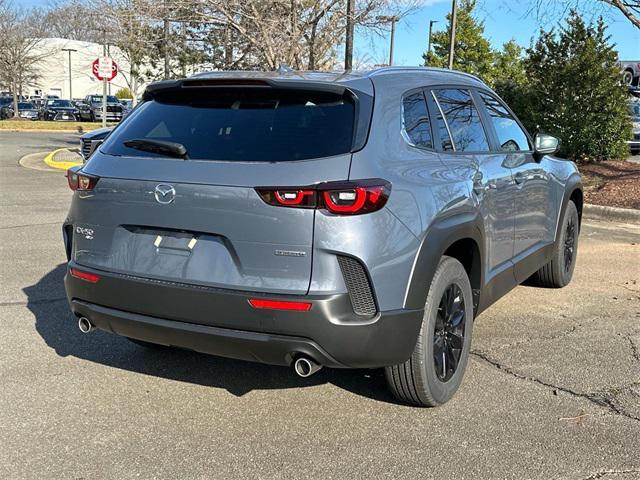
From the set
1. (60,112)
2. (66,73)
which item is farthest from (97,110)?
(66,73)

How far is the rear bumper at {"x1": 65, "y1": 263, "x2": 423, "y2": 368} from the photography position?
2.93 m

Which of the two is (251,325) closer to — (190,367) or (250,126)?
(250,126)

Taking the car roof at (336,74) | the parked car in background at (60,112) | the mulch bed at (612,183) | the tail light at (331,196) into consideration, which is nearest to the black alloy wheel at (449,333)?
the tail light at (331,196)

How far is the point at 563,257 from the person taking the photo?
607cm

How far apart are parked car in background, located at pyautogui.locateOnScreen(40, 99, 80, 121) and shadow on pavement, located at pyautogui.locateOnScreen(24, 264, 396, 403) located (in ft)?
147

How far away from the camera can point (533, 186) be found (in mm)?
4883

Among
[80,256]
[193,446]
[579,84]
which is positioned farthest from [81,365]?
[579,84]

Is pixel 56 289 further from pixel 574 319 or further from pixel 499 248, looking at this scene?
pixel 574 319

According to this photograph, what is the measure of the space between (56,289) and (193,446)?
3.05 meters

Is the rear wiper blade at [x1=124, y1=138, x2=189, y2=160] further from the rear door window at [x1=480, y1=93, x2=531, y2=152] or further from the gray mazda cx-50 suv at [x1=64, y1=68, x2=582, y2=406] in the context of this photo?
the rear door window at [x1=480, y1=93, x2=531, y2=152]

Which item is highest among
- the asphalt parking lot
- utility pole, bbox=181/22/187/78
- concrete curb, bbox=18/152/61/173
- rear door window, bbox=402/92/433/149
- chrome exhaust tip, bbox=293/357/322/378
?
utility pole, bbox=181/22/187/78

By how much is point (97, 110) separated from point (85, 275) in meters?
43.4

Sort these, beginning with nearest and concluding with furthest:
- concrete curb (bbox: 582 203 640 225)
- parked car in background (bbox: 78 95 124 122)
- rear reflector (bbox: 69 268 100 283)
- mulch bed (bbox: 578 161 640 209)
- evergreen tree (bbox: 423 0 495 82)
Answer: rear reflector (bbox: 69 268 100 283) → concrete curb (bbox: 582 203 640 225) → mulch bed (bbox: 578 161 640 209) → evergreen tree (bbox: 423 0 495 82) → parked car in background (bbox: 78 95 124 122)

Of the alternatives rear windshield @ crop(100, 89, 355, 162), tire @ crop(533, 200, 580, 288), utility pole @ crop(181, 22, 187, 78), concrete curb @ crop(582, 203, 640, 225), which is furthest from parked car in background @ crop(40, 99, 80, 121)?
rear windshield @ crop(100, 89, 355, 162)
